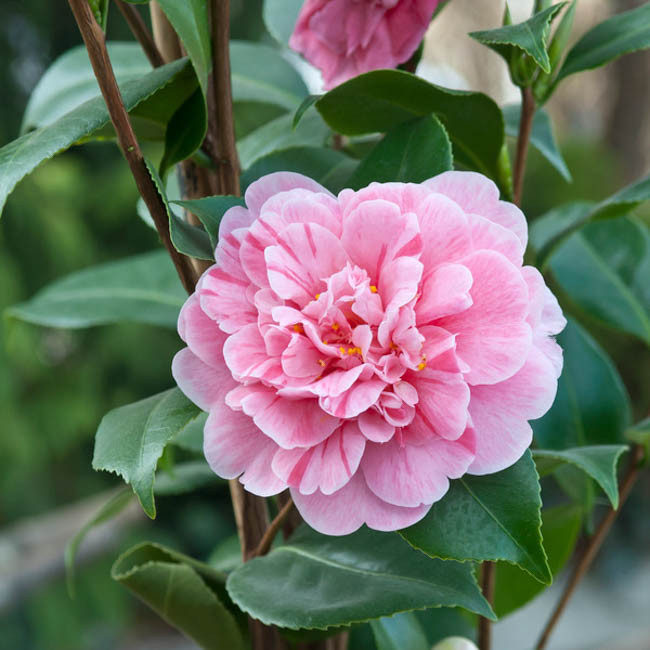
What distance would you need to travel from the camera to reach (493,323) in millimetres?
283

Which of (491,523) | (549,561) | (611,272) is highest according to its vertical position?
(491,523)

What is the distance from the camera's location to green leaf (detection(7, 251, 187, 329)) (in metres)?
0.59

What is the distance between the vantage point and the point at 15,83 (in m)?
2.75

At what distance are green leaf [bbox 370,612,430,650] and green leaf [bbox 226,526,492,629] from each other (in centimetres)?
9

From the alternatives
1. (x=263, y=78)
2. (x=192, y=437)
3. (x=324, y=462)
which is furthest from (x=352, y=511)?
(x=263, y=78)

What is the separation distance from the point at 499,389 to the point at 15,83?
287 cm

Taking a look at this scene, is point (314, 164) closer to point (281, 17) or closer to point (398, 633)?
point (281, 17)

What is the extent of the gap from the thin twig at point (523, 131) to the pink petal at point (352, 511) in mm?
205

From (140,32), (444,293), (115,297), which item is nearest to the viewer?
A: (444,293)

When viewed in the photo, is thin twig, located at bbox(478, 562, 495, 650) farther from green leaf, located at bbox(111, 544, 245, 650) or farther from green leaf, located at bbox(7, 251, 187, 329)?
green leaf, located at bbox(7, 251, 187, 329)

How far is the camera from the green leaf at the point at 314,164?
41 centimetres

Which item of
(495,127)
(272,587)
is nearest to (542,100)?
(495,127)

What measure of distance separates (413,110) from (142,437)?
0.70ft

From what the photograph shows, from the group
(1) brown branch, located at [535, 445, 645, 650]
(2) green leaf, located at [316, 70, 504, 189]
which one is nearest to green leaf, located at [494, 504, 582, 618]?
(1) brown branch, located at [535, 445, 645, 650]
